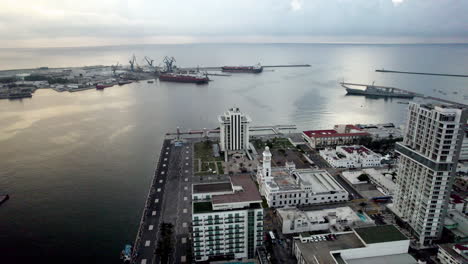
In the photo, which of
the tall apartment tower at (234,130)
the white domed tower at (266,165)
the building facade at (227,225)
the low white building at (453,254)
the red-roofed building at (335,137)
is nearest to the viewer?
the low white building at (453,254)

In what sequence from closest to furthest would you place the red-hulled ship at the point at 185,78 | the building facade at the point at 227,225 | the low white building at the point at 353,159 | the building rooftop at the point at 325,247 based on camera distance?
the building rooftop at the point at 325,247
the building facade at the point at 227,225
the low white building at the point at 353,159
the red-hulled ship at the point at 185,78

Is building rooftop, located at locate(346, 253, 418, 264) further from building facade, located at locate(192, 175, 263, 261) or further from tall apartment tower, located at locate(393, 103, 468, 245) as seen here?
building facade, located at locate(192, 175, 263, 261)

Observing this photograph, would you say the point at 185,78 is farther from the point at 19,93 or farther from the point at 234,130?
the point at 234,130

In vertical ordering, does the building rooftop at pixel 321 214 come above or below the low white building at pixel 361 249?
below

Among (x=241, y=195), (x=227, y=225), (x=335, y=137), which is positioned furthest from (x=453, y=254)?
(x=335, y=137)

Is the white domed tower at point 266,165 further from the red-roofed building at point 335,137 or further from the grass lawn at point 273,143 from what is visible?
the red-roofed building at point 335,137

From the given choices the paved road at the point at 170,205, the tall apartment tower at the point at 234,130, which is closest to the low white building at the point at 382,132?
the tall apartment tower at the point at 234,130

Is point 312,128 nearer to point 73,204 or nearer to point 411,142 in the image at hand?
point 411,142
